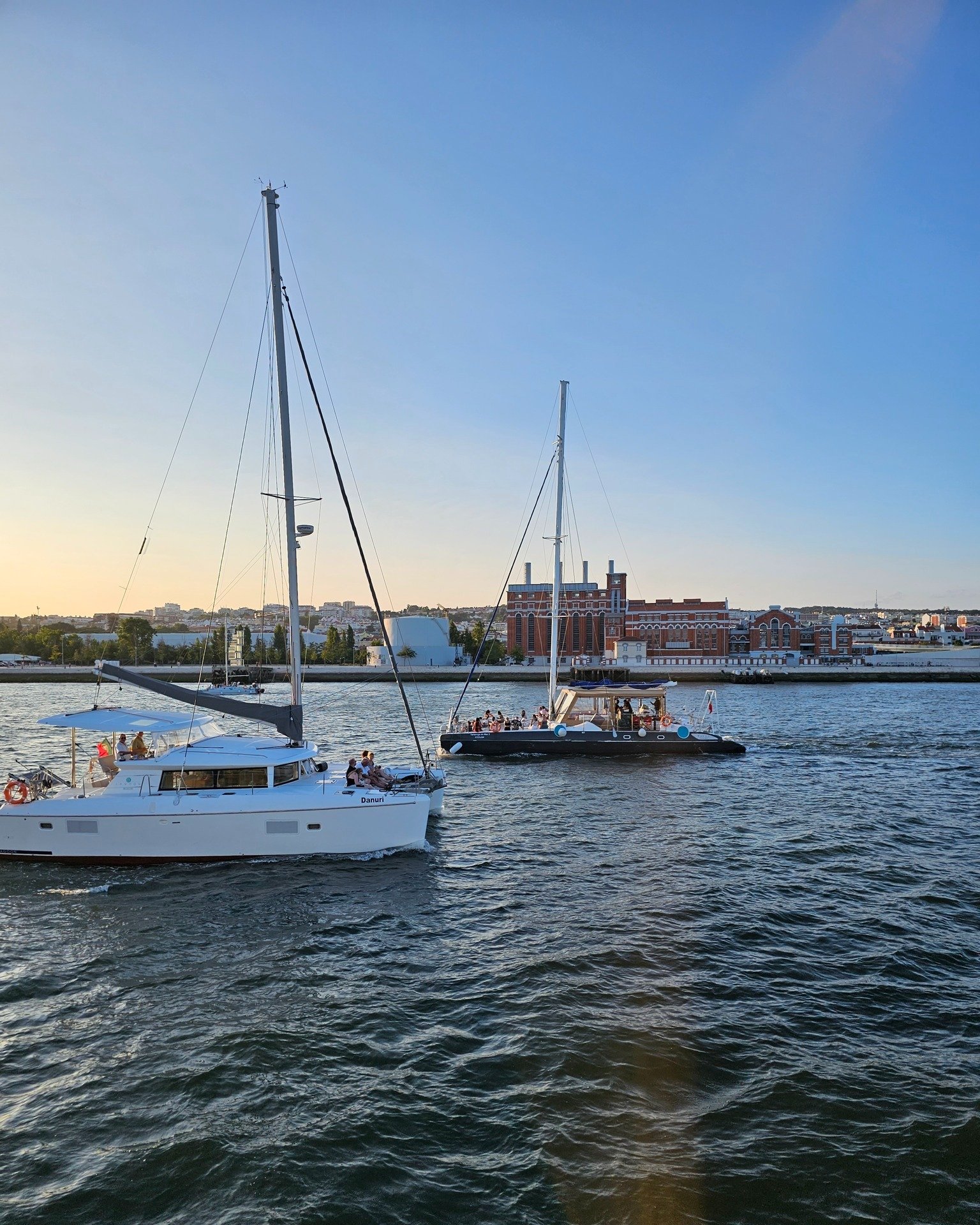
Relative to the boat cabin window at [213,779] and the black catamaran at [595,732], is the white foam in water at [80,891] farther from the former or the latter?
the black catamaran at [595,732]

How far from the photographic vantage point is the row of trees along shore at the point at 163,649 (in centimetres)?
12669

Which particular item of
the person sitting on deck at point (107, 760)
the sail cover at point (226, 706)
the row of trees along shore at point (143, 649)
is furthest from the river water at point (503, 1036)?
the row of trees along shore at point (143, 649)

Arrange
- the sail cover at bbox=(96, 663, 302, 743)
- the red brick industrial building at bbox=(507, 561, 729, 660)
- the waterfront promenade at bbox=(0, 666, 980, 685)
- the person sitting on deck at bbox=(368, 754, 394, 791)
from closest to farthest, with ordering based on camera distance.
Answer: the person sitting on deck at bbox=(368, 754, 394, 791) → the sail cover at bbox=(96, 663, 302, 743) → the waterfront promenade at bbox=(0, 666, 980, 685) → the red brick industrial building at bbox=(507, 561, 729, 660)

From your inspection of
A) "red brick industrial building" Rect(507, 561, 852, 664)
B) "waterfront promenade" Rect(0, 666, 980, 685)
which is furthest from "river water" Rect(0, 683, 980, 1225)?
"red brick industrial building" Rect(507, 561, 852, 664)

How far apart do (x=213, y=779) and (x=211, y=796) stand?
529mm

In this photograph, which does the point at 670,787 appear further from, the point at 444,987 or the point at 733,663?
the point at 733,663

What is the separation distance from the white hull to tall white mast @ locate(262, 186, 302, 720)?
304cm

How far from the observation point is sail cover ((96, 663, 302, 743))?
63.7 ft

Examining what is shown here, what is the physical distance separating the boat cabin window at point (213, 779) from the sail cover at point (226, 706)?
149 centimetres

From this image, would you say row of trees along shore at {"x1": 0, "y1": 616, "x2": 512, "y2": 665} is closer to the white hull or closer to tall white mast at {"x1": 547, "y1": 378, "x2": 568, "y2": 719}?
tall white mast at {"x1": 547, "y1": 378, "x2": 568, "y2": 719}

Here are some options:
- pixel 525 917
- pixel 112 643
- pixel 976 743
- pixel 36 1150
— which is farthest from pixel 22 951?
pixel 112 643

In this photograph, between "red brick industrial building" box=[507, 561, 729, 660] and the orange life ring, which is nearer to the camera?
the orange life ring

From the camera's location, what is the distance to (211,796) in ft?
58.6

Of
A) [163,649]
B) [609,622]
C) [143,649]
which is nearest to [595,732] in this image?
[609,622]
